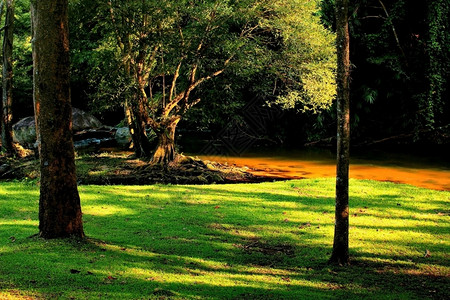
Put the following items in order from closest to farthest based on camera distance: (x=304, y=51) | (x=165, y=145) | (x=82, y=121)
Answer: (x=304, y=51)
(x=165, y=145)
(x=82, y=121)

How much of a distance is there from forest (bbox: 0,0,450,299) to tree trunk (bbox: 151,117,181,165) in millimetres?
82

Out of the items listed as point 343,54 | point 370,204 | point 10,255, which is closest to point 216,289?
point 10,255

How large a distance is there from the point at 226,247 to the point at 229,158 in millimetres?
16665

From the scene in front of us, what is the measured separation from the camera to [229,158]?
24.2 meters

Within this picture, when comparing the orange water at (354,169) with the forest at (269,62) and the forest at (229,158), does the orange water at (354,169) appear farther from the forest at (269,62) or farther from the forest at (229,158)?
the forest at (269,62)

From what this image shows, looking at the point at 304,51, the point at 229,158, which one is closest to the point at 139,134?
the point at 229,158

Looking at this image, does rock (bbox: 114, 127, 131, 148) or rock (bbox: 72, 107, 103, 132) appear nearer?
rock (bbox: 114, 127, 131, 148)

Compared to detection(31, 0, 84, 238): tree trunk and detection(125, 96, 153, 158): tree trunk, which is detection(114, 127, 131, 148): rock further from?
detection(31, 0, 84, 238): tree trunk

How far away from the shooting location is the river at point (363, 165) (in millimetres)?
17562

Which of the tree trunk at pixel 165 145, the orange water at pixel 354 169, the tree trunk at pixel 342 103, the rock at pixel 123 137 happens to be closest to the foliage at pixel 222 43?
the tree trunk at pixel 165 145

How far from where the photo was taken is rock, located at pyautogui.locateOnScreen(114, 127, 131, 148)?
27781mm

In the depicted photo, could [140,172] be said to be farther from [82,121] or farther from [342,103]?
[82,121]

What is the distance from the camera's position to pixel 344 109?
630cm

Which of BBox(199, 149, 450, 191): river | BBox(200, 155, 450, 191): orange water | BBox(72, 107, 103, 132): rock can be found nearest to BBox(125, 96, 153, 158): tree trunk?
BBox(200, 155, 450, 191): orange water
